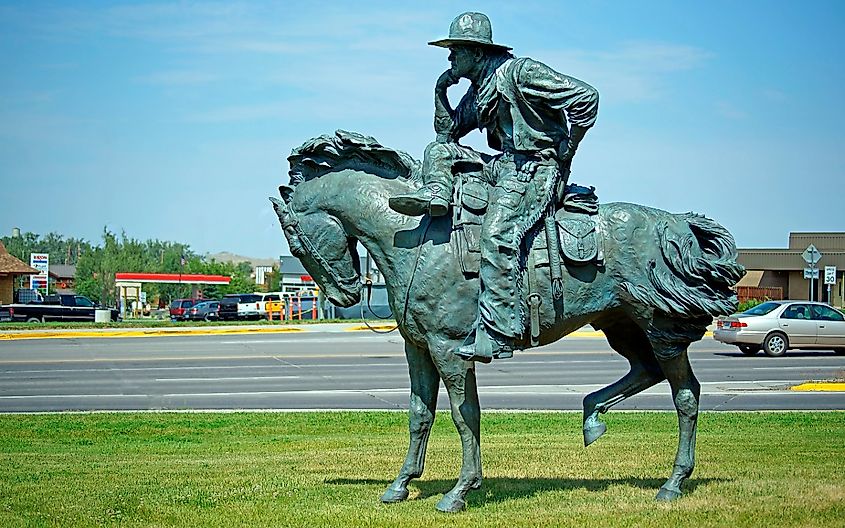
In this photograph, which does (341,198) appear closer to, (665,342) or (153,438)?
(665,342)

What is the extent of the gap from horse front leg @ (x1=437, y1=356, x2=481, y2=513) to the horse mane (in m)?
1.54

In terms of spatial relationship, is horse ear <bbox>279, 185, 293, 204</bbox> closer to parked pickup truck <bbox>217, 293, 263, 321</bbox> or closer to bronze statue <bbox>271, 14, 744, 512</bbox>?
bronze statue <bbox>271, 14, 744, 512</bbox>

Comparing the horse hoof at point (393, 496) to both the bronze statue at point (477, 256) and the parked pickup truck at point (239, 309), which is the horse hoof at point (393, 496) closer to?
the bronze statue at point (477, 256)

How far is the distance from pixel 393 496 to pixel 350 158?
266 cm

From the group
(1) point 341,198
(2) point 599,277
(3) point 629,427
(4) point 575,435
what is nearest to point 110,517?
(1) point 341,198

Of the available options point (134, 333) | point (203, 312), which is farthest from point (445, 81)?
point (203, 312)

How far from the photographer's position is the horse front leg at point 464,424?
312 inches

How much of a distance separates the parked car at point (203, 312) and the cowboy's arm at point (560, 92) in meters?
50.0

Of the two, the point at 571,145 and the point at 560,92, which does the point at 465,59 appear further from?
the point at 571,145

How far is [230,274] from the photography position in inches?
3851

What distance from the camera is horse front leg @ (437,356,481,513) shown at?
7.93 m

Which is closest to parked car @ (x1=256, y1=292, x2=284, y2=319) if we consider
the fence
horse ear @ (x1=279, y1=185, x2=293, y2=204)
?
the fence

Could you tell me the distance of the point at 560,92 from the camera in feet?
25.9

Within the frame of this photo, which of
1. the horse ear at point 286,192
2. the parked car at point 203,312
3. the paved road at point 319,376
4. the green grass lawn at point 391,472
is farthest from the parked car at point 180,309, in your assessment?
the horse ear at point 286,192
